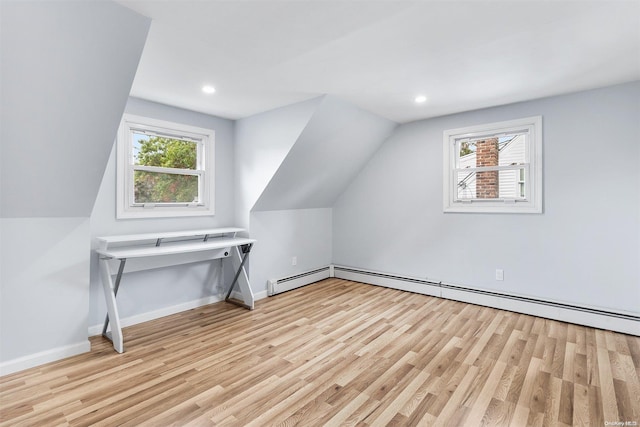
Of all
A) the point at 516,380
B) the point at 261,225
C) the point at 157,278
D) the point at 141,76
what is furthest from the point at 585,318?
the point at 141,76

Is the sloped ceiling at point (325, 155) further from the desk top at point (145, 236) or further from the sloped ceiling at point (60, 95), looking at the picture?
the sloped ceiling at point (60, 95)

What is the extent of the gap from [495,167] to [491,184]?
0.67ft

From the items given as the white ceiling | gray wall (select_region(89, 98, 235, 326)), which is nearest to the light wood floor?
gray wall (select_region(89, 98, 235, 326))

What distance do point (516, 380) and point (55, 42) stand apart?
11.7 feet

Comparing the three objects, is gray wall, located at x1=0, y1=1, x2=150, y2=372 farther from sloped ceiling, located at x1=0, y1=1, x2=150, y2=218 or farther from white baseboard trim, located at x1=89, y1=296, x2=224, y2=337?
white baseboard trim, located at x1=89, y1=296, x2=224, y2=337

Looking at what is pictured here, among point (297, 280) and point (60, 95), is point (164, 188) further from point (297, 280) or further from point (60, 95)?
Result: point (297, 280)

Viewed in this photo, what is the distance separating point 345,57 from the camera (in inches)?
94.8

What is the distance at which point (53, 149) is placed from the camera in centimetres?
219

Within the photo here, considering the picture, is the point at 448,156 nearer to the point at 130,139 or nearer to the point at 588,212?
the point at 588,212

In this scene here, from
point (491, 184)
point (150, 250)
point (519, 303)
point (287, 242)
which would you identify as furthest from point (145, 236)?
point (519, 303)

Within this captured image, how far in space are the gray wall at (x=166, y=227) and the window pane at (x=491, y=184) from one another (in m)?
2.95

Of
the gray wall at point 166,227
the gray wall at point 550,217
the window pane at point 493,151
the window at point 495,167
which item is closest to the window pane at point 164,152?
the gray wall at point 166,227

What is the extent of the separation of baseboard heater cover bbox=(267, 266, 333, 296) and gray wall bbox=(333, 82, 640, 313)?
1.00 metres

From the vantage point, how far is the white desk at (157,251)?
106 inches
